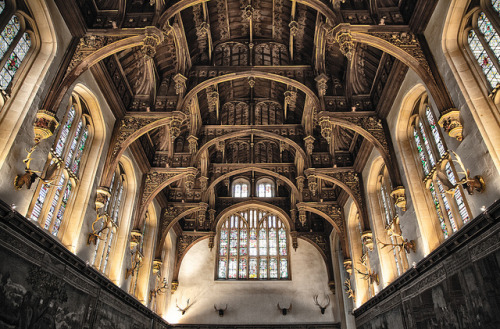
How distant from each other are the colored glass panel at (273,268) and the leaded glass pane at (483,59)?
63.2 feet

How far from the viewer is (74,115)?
478 inches

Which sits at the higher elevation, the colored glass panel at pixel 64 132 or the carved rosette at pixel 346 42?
the carved rosette at pixel 346 42

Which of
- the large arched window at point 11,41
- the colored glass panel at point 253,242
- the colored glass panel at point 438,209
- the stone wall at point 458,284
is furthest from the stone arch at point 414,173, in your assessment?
the colored glass panel at point 253,242

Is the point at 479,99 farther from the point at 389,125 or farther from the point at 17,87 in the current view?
the point at 17,87

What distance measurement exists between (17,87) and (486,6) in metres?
11.4

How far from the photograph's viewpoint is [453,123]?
343 inches

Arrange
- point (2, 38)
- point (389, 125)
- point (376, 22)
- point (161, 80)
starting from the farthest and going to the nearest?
point (161, 80)
point (389, 125)
point (376, 22)
point (2, 38)

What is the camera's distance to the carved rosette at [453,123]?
8.68 metres

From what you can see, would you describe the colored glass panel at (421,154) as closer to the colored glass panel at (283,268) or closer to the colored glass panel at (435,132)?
the colored glass panel at (435,132)

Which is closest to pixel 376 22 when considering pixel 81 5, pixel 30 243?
pixel 81 5

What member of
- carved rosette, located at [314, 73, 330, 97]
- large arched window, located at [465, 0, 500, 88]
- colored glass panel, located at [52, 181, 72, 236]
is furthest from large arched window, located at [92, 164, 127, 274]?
large arched window, located at [465, 0, 500, 88]

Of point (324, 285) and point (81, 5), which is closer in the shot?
point (81, 5)

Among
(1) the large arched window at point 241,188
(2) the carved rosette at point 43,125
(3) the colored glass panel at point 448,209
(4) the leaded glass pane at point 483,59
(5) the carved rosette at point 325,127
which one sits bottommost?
(3) the colored glass panel at point 448,209

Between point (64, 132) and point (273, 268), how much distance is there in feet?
58.0
